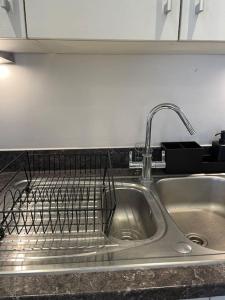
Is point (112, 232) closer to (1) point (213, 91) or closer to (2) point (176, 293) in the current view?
(2) point (176, 293)

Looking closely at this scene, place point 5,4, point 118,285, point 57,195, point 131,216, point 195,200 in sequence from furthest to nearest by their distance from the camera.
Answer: point 195,200 < point 131,216 < point 57,195 < point 5,4 < point 118,285

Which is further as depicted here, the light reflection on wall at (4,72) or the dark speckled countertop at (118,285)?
the light reflection on wall at (4,72)

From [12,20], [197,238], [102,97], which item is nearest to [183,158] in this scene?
[197,238]

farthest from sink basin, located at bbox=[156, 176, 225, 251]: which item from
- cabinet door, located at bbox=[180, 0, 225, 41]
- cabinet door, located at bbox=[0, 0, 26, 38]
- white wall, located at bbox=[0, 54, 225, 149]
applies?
cabinet door, located at bbox=[0, 0, 26, 38]

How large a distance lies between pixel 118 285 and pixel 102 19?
0.76 meters

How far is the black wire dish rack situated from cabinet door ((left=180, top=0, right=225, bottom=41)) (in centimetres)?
63

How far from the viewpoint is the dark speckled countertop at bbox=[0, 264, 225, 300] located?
0.56 meters

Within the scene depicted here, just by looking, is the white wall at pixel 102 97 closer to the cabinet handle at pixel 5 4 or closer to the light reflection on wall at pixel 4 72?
the light reflection on wall at pixel 4 72

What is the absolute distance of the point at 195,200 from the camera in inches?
48.8

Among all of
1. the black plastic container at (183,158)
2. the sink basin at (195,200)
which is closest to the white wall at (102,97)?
the black plastic container at (183,158)

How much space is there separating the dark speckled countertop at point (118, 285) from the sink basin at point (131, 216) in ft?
1.26

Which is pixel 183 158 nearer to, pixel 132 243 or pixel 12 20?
pixel 132 243

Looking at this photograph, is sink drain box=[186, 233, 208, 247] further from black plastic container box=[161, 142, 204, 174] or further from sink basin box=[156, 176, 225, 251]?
black plastic container box=[161, 142, 204, 174]

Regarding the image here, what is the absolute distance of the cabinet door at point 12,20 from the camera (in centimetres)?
71
